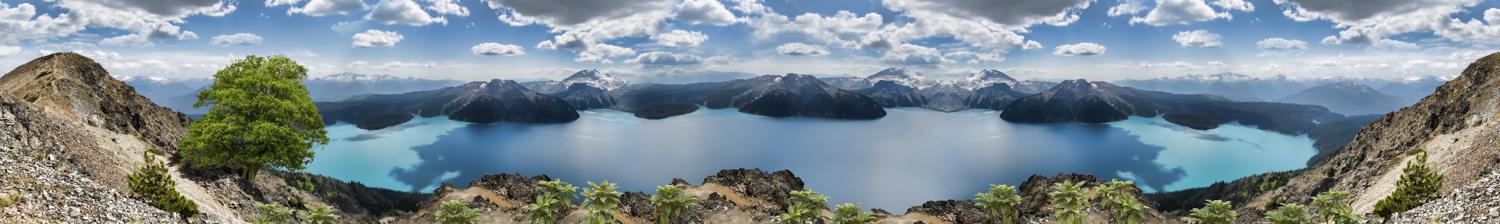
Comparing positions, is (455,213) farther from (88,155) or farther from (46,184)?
(88,155)

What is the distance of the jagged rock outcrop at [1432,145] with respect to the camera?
4406 centimetres

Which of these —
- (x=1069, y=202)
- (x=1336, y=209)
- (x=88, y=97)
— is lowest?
(x=1336, y=209)

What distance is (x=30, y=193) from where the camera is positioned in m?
29.3

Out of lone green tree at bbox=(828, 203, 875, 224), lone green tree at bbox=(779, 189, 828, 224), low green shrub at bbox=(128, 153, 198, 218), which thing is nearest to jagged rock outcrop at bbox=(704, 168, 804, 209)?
lone green tree at bbox=(779, 189, 828, 224)

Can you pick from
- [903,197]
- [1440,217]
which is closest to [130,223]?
[1440,217]

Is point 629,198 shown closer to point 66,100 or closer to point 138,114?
point 66,100

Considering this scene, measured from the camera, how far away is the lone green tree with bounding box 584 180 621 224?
29.5 m

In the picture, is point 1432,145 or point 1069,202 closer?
point 1069,202

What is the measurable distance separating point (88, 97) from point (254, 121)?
1275 inches

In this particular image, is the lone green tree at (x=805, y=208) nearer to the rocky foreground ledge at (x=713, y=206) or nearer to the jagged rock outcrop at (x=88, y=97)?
the rocky foreground ledge at (x=713, y=206)

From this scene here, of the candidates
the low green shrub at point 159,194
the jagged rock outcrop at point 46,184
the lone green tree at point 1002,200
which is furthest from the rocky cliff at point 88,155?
the lone green tree at point 1002,200

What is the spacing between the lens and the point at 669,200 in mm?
31156

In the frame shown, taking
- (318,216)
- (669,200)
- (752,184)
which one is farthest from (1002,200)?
(318,216)

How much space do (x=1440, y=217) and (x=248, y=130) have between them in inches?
2942
